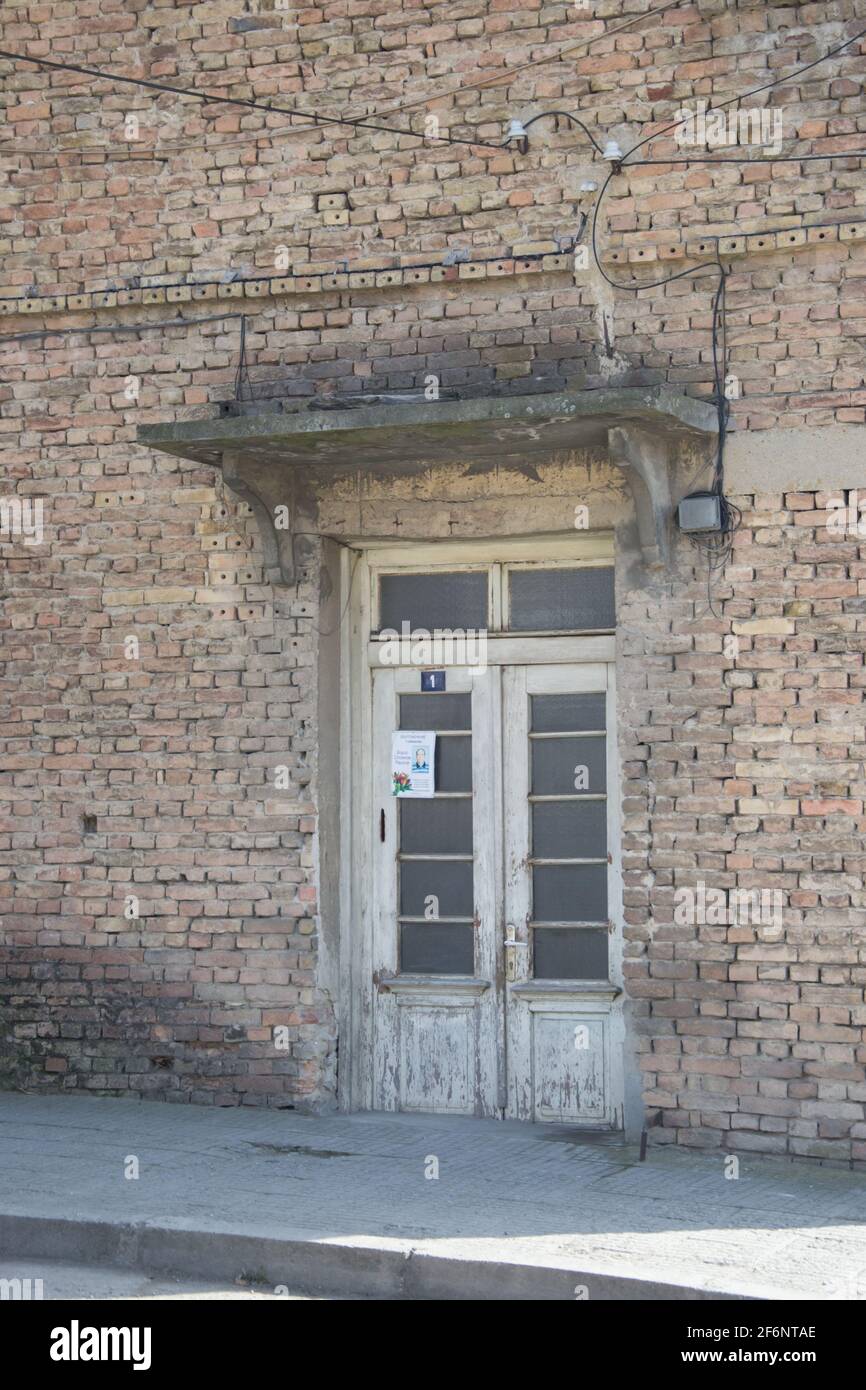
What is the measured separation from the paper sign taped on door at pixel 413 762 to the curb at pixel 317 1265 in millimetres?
2884

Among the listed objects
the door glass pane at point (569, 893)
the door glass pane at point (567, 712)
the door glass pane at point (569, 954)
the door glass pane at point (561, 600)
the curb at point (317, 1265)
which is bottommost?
the curb at point (317, 1265)

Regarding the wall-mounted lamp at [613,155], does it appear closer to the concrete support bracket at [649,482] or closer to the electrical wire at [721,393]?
the electrical wire at [721,393]

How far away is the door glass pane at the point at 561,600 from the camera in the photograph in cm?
805

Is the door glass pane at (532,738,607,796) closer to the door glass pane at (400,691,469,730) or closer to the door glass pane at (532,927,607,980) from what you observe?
the door glass pane at (400,691,469,730)

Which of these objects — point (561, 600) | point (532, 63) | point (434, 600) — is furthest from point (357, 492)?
point (532, 63)

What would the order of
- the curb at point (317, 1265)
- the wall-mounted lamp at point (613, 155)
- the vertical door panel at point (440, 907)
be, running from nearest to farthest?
the curb at point (317, 1265) → the wall-mounted lamp at point (613, 155) → the vertical door panel at point (440, 907)

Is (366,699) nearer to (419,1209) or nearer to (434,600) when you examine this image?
(434,600)

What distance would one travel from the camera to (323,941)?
26.5 feet

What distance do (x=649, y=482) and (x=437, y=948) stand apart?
8.76ft

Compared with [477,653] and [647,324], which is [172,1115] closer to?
[477,653]

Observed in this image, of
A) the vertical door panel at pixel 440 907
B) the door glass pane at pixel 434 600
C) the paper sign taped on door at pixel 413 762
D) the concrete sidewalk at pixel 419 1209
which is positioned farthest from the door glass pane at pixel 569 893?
the door glass pane at pixel 434 600

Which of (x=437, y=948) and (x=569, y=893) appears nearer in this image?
(x=569, y=893)

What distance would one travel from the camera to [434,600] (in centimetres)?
834

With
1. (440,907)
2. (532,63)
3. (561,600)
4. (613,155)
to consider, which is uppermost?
(532,63)
